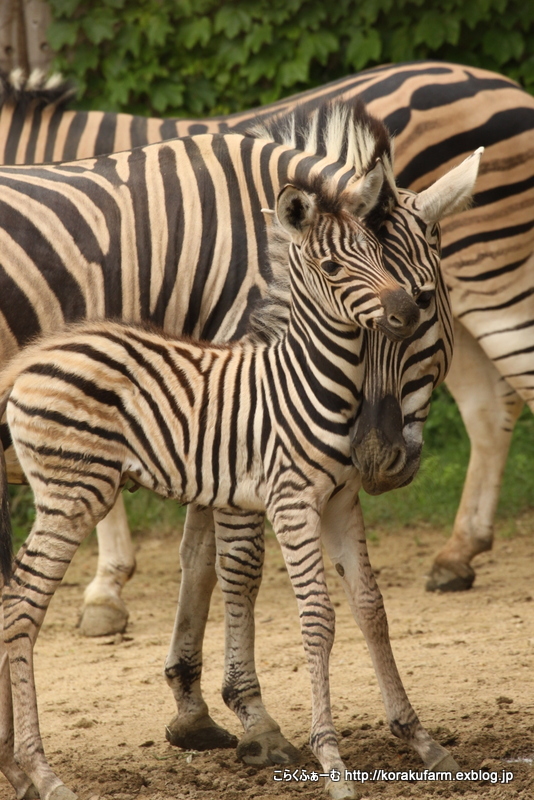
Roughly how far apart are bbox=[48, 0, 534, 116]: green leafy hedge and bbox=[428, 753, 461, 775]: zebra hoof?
6689 mm

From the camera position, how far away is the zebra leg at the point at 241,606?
420 centimetres

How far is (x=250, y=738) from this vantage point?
4121 millimetres

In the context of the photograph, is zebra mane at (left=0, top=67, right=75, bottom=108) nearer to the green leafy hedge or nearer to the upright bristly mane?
the upright bristly mane

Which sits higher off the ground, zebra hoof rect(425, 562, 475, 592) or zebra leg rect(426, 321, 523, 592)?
zebra leg rect(426, 321, 523, 592)

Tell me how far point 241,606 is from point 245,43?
247 inches

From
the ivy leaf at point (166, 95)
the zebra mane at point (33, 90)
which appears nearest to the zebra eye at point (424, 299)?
the zebra mane at point (33, 90)

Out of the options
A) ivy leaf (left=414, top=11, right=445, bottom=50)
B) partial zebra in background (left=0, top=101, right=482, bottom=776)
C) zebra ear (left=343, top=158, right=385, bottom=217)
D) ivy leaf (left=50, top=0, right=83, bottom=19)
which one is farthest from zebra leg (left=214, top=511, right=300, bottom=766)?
ivy leaf (left=50, top=0, right=83, bottom=19)

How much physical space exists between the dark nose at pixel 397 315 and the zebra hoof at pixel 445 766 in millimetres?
1579

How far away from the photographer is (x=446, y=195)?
3.74 m

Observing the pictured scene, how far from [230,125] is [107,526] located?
8.89 ft

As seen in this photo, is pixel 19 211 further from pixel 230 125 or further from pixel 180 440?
pixel 230 125

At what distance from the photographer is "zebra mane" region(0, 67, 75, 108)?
631cm

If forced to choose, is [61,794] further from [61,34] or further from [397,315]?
[61,34]

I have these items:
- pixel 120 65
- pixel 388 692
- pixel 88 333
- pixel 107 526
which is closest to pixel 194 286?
pixel 88 333
